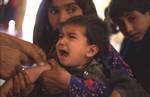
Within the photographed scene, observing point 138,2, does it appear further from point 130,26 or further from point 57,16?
point 57,16

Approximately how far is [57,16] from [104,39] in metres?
0.24

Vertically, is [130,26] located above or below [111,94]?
above

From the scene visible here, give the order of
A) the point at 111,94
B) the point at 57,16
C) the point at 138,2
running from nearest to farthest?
the point at 111,94, the point at 57,16, the point at 138,2

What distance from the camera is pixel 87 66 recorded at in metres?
1.17

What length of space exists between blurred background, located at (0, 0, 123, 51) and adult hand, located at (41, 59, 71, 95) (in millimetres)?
917

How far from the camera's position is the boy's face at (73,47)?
44.9 inches

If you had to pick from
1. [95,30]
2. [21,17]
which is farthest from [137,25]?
[21,17]

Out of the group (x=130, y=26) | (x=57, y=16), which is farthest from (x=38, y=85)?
(x=130, y=26)

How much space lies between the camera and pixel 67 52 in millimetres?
1155

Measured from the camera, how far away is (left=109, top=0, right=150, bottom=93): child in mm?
1430

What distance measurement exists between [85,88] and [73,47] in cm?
17

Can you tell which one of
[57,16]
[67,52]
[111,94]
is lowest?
[111,94]

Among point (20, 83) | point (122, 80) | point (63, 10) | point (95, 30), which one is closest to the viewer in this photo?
point (20, 83)

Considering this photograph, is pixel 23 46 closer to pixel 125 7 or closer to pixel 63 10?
pixel 63 10
